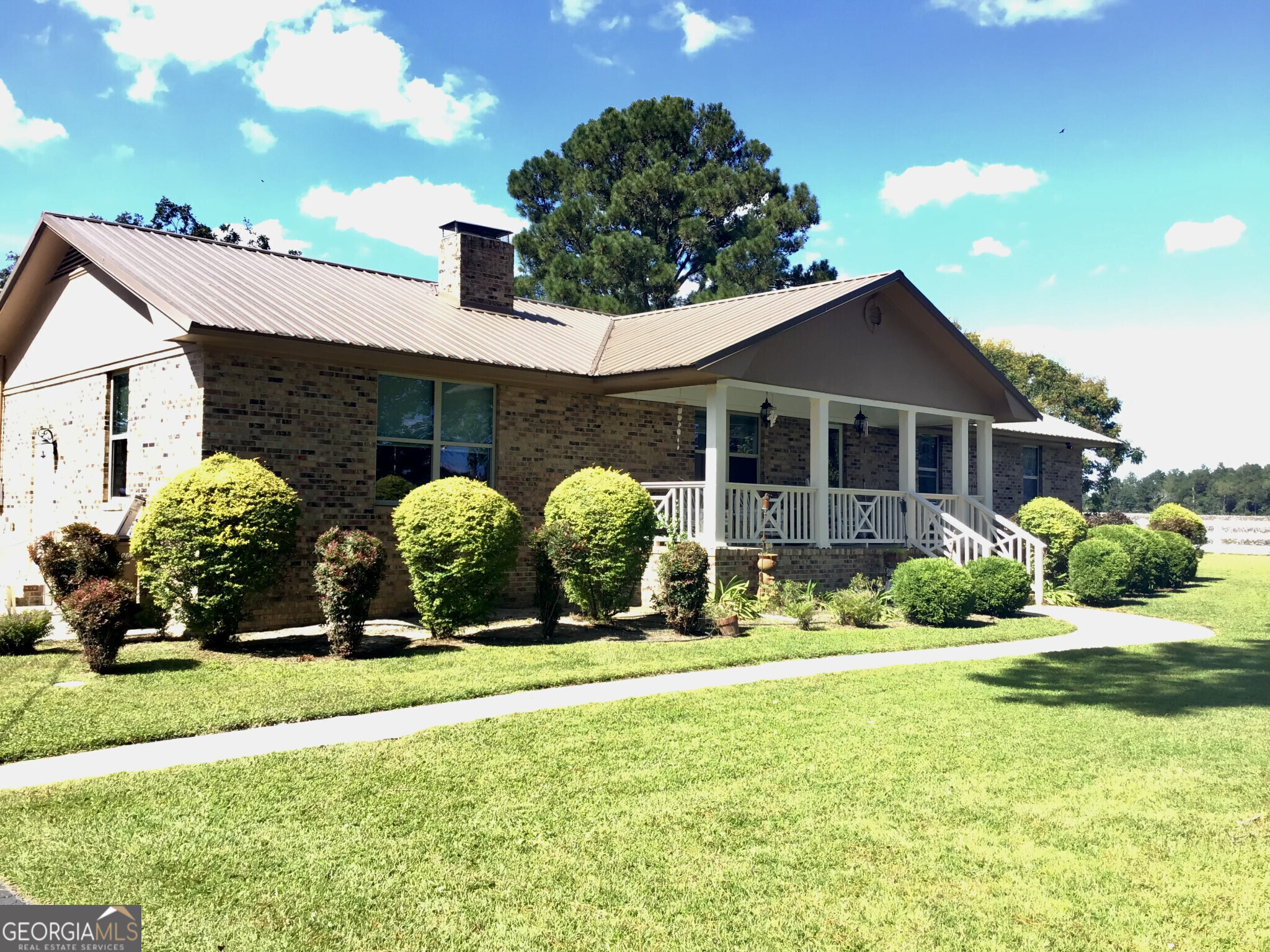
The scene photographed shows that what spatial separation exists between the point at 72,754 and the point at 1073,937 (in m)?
6.08

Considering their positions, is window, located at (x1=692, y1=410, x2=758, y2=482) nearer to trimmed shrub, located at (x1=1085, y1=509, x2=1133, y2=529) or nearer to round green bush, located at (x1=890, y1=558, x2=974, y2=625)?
round green bush, located at (x1=890, y1=558, x2=974, y2=625)

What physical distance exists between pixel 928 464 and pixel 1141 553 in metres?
6.04

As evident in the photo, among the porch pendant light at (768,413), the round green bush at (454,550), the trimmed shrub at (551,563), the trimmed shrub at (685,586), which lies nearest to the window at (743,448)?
the porch pendant light at (768,413)

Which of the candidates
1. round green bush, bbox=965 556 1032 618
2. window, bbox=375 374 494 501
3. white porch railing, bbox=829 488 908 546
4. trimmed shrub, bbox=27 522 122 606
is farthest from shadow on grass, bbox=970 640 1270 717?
trimmed shrub, bbox=27 522 122 606

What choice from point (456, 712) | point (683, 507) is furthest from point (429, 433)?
point (456, 712)

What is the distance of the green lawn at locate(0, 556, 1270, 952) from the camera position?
410 cm

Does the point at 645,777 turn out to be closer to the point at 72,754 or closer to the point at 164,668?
the point at 72,754

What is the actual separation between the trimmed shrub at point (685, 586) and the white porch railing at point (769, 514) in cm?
252

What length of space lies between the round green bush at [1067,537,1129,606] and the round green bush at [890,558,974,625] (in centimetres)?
391

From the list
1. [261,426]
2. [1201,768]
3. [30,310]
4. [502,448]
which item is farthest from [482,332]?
[1201,768]

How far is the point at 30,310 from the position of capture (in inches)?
674

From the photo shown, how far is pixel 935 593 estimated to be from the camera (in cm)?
1379

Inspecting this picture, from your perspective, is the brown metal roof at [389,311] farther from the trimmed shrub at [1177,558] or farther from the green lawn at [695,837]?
the green lawn at [695,837]

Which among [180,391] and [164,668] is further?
[180,391]
